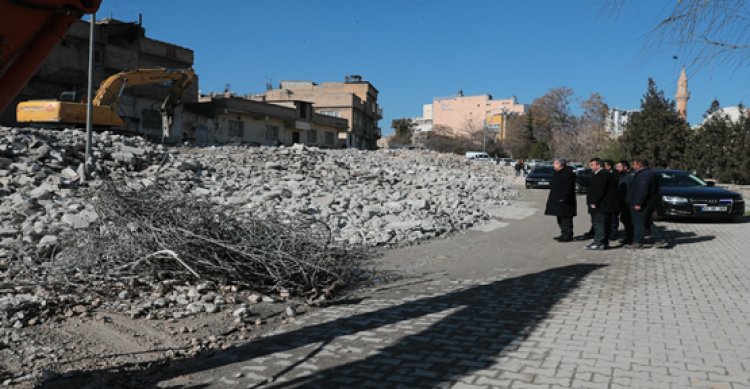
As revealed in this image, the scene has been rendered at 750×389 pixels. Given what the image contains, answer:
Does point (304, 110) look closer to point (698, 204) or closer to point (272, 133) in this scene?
point (272, 133)

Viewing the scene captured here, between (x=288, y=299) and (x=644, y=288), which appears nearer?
(x=288, y=299)

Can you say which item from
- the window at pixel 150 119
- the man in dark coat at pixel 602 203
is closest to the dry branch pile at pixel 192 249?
the man in dark coat at pixel 602 203

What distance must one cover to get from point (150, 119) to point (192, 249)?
127ft

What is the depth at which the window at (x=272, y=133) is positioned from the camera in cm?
5500

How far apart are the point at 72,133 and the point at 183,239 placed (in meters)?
16.2

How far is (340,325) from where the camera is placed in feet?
19.1

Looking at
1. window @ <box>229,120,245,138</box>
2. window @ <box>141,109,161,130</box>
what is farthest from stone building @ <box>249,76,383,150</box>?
window @ <box>141,109,161,130</box>

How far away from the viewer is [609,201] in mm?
10727

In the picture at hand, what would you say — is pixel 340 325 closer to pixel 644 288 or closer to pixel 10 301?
pixel 10 301

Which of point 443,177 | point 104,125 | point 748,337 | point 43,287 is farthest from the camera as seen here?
point 443,177

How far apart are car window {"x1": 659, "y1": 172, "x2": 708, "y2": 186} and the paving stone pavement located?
28.7 ft

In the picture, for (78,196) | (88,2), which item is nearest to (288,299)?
(88,2)

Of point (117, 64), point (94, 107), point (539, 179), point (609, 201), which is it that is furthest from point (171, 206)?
point (117, 64)

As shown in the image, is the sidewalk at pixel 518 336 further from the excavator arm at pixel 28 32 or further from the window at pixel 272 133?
the window at pixel 272 133
